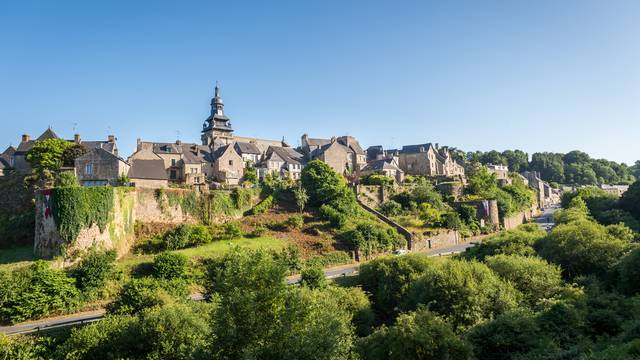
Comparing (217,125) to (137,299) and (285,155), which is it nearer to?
(285,155)

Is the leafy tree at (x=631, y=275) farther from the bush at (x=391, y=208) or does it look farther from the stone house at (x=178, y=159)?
the stone house at (x=178, y=159)

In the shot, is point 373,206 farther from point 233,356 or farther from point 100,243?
point 233,356

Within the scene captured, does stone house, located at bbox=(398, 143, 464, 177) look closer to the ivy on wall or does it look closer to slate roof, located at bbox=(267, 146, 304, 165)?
slate roof, located at bbox=(267, 146, 304, 165)

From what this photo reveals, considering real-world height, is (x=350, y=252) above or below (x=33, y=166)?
below

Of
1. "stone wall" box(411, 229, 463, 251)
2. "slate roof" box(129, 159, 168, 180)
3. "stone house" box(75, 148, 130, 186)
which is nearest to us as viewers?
"stone house" box(75, 148, 130, 186)

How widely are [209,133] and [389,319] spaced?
65.9 metres

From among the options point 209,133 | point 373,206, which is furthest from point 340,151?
point 209,133

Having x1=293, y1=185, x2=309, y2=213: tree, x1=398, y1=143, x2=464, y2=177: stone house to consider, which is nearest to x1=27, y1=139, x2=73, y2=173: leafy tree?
x1=293, y1=185, x2=309, y2=213: tree

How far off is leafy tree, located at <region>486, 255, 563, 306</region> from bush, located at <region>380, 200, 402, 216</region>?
2696 centimetres

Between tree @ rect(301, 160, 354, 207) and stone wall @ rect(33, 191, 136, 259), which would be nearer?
stone wall @ rect(33, 191, 136, 259)

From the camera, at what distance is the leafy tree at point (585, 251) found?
3122cm

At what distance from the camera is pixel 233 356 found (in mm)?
18172

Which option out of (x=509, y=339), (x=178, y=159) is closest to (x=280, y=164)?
(x=178, y=159)

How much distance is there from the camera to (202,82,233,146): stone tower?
285ft
